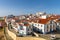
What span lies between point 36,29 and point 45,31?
3.23 feet

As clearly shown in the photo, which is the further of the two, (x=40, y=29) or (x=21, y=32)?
(x=40, y=29)

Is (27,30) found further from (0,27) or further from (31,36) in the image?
(0,27)

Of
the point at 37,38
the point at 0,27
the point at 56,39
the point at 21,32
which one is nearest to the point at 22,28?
the point at 21,32

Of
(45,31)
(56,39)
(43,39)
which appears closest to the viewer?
(43,39)

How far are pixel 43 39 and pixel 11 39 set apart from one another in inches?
120

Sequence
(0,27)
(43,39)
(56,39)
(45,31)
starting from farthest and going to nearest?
(0,27) < (45,31) < (56,39) < (43,39)

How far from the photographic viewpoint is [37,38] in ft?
32.1

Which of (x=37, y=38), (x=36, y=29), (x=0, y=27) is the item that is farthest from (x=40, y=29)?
(x=0, y=27)

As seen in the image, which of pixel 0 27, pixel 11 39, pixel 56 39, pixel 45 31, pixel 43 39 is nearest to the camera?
pixel 43 39

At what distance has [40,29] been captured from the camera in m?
12.4

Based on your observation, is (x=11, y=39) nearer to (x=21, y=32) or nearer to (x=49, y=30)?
(x=21, y=32)

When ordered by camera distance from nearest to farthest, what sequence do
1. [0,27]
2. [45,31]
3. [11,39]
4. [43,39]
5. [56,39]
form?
[43,39]
[56,39]
[11,39]
[45,31]
[0,27]

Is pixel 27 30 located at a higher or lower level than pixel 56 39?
higher

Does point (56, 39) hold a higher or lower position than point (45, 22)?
lower
